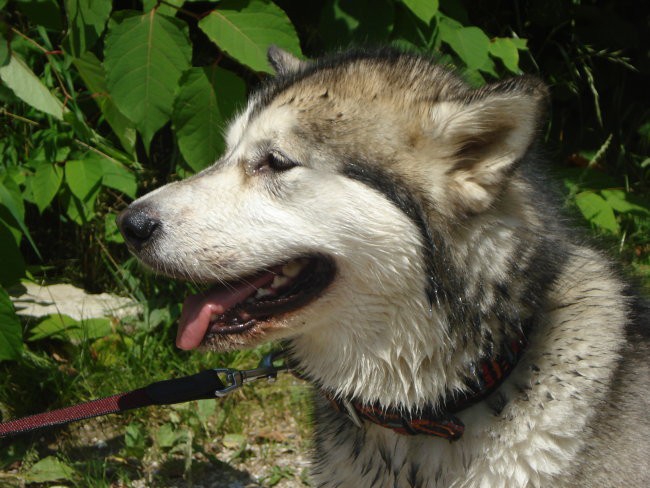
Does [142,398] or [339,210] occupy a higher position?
[339,210]

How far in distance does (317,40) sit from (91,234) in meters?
1.49

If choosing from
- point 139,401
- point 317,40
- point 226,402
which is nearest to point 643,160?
point 317,40

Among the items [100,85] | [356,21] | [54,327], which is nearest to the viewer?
[100,85]

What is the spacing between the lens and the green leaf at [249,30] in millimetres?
2920

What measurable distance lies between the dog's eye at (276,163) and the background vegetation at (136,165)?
694 millimetres

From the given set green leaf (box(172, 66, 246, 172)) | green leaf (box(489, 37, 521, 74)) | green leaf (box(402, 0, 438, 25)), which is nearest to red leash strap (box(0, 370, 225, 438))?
green leaf (box(172, 66, 246, 172))

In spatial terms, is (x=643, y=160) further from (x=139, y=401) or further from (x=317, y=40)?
(x=139, y=401)

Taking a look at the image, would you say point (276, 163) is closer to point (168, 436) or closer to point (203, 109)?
point (203, 109)

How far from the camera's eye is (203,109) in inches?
122

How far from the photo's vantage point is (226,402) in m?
3.57

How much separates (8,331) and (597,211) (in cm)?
264

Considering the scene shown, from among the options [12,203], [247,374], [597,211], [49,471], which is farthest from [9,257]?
[597,211]

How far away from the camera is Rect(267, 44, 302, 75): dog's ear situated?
2.68 meters

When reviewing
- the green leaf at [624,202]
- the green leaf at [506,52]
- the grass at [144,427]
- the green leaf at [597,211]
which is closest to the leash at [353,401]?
the grass at [144,427]
